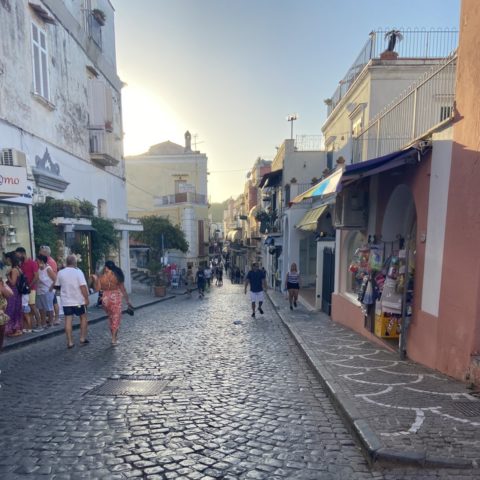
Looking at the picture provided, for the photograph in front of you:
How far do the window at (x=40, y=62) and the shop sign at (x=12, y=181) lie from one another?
3738mm

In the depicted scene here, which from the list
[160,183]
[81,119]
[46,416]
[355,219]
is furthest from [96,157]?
[160,183]

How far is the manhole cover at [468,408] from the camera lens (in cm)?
338

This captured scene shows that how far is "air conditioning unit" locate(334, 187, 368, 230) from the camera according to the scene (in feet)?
23.9

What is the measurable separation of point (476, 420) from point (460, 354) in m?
1.08

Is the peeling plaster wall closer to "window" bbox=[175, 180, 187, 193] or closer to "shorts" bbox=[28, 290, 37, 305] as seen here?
"shorts" bbox=[28, 290, 37, 305]

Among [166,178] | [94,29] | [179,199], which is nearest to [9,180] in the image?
[94,29]

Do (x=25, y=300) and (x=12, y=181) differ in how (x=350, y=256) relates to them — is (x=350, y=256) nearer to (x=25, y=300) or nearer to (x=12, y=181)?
(x=25, y=300)

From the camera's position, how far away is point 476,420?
3258mm

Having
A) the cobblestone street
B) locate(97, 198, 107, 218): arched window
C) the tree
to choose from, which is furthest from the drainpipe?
the tree

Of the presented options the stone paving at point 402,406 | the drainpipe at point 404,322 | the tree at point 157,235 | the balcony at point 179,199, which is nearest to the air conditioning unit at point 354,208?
the drainpipe at point 404,322

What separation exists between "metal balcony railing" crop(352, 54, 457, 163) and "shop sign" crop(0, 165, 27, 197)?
7.56 meters

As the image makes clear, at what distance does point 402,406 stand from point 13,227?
29.0ft

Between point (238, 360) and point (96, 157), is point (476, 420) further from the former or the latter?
point (96, 157)

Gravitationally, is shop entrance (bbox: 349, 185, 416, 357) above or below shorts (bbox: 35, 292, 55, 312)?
above
